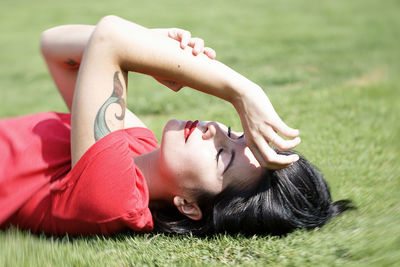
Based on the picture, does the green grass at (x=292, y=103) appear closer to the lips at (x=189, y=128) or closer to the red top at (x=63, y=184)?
the red top at (x=63, y=184)

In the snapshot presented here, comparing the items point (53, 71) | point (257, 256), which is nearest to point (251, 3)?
point (53, 71)

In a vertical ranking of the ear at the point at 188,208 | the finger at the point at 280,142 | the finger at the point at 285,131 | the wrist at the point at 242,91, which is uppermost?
the wrist at the point at 242,91

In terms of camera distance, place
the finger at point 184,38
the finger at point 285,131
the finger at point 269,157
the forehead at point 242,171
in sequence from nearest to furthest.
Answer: the finger at point 285,131
the finger at point 269,157
the finger at point 184,38
the forehead at point 242,171

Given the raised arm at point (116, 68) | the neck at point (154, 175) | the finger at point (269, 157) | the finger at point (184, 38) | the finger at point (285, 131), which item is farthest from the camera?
the neck at point (154, 175)

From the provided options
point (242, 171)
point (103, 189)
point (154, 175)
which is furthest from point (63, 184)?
point (242, 171)

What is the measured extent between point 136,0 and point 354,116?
15.5 meters

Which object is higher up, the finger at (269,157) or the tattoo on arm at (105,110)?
the tattoo on arm at (105,110)

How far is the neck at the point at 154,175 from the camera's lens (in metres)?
2.82

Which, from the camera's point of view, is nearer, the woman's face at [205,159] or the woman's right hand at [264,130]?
the woman's right hand at [264,130]

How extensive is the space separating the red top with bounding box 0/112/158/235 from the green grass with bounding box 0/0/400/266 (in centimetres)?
12

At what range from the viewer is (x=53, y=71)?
340cm

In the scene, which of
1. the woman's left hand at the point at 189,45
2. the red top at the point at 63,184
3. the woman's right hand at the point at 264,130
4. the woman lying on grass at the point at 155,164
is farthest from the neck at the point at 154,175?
the woman's right hand at the point at 264,130

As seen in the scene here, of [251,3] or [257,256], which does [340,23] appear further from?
[257,256]

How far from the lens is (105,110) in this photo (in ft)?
8.39
